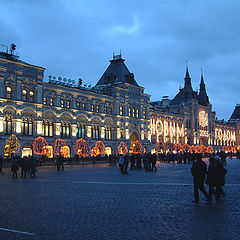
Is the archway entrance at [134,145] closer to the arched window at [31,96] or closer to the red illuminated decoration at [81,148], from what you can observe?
the red illuminated decoration at [81,148]

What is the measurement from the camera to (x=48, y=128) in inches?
2354

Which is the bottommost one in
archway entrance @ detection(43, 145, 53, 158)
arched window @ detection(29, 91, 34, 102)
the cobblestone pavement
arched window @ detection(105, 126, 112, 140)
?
the cobblestone pavement

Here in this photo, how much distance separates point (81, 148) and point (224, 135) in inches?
3158

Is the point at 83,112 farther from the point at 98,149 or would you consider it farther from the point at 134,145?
the point at 134,145

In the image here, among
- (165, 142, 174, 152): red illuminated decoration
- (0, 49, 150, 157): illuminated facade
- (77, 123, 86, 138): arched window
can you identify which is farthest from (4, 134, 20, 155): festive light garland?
(165, 142, 174, 152): red illuminated decoration

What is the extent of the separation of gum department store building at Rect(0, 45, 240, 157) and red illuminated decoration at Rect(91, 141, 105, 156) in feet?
4.20

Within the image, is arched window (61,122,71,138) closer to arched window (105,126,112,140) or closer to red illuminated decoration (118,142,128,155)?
arched window (105,126,112,140)

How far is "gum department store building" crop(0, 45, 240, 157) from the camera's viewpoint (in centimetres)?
5426

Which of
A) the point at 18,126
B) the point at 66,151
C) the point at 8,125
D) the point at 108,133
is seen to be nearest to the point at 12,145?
the point at 8,125

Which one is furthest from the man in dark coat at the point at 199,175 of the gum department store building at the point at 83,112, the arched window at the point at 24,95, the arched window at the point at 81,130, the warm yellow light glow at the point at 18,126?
the arched window at the point at 81,130

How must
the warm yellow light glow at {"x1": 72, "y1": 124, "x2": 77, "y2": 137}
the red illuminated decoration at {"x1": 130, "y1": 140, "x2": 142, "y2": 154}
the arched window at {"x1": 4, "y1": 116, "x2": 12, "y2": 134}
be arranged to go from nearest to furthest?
the arched window at {"x1": 4, "y1": 116, "x2": 12, "y2": 134} → the warm yellow light glow at {"x1": 72, "y1": 124, "x2": 77, "y2": 137} → the red illuminated decoration at {"x1": 130, "y1": 140, "x2": 142, "y2": 154}

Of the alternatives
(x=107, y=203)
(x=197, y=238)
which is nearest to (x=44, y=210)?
(x=107, y=203)

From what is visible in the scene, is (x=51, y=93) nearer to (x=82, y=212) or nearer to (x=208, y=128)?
(x=82, y=212)

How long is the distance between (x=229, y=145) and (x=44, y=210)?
128m
